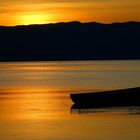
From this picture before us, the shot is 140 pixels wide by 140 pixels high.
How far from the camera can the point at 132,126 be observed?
110 ft

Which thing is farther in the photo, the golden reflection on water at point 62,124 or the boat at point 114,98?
the boat at point 114,98

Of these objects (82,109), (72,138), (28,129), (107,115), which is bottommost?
(72,138)

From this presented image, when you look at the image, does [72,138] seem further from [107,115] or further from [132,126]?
[107,115]

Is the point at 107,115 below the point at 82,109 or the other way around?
below

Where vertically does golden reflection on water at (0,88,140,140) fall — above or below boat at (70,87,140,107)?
below

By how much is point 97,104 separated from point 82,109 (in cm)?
92

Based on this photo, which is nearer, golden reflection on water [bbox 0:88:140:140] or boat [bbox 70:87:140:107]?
golden reflection on water [bbox 0:88:140:140]

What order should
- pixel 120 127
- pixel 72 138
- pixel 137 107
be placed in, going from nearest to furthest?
pixel 72 138 < pixel 120 127 < pixel 137 107

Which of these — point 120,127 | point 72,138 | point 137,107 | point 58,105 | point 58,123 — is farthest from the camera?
point 58,105

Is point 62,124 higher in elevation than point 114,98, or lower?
lower

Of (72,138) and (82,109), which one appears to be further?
(82,109)

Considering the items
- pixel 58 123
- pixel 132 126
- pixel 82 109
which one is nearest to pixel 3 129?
pixel 58 123

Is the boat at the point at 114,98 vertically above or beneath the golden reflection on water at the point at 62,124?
above

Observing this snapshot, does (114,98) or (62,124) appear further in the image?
(114,98)
